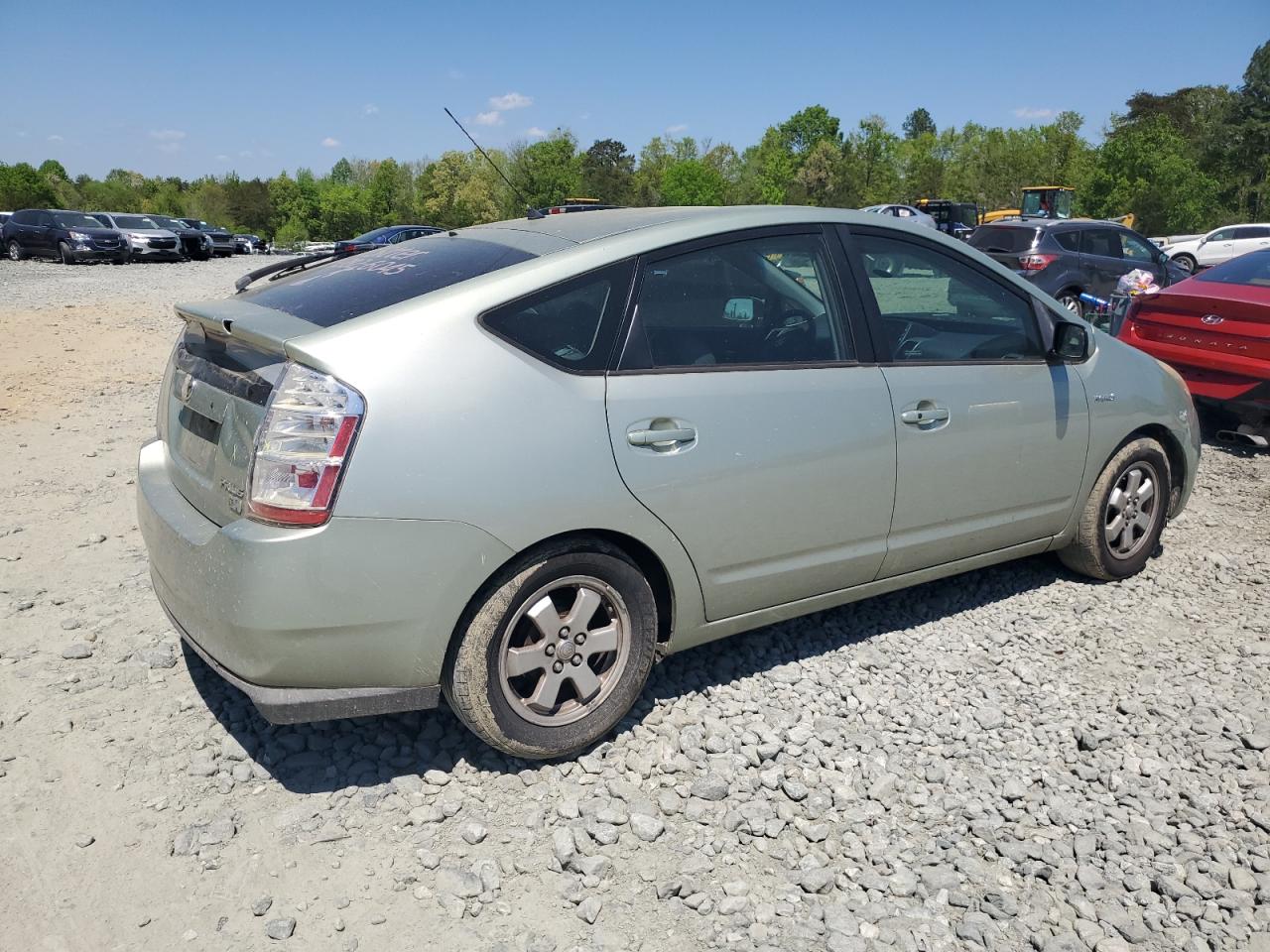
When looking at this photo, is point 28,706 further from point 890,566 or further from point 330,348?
point 890,566

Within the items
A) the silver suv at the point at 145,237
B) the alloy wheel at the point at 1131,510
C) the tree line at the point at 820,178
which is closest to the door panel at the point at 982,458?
the alloy wheel at the point at 1131,510

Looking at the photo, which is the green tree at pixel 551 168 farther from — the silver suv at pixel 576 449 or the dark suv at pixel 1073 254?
the silver suv at pixel 576 449

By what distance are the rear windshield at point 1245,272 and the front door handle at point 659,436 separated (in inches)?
254

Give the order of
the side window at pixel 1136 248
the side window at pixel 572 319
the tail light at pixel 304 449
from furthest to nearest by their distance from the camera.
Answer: the side window at pixel 1136 248, the side window at pixel 572 319, the tail light at pixel 304 449

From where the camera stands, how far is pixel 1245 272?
807 cm

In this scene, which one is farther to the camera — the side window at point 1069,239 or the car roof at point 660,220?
the side window at point 1069,239

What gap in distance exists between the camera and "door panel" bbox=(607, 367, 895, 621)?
3217mm

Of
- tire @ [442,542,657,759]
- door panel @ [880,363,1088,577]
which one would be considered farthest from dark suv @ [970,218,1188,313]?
tire @ [442,542,657,759]

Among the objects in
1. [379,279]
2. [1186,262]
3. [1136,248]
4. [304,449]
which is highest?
[379,279]

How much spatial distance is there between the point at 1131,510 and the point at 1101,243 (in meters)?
11.9

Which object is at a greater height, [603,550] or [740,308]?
[740,308]

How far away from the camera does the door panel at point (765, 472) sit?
3217mm

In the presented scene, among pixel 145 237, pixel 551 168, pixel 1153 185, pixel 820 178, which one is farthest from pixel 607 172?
pixel 145 237

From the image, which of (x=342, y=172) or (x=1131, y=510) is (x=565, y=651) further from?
(x=342, y=172)
